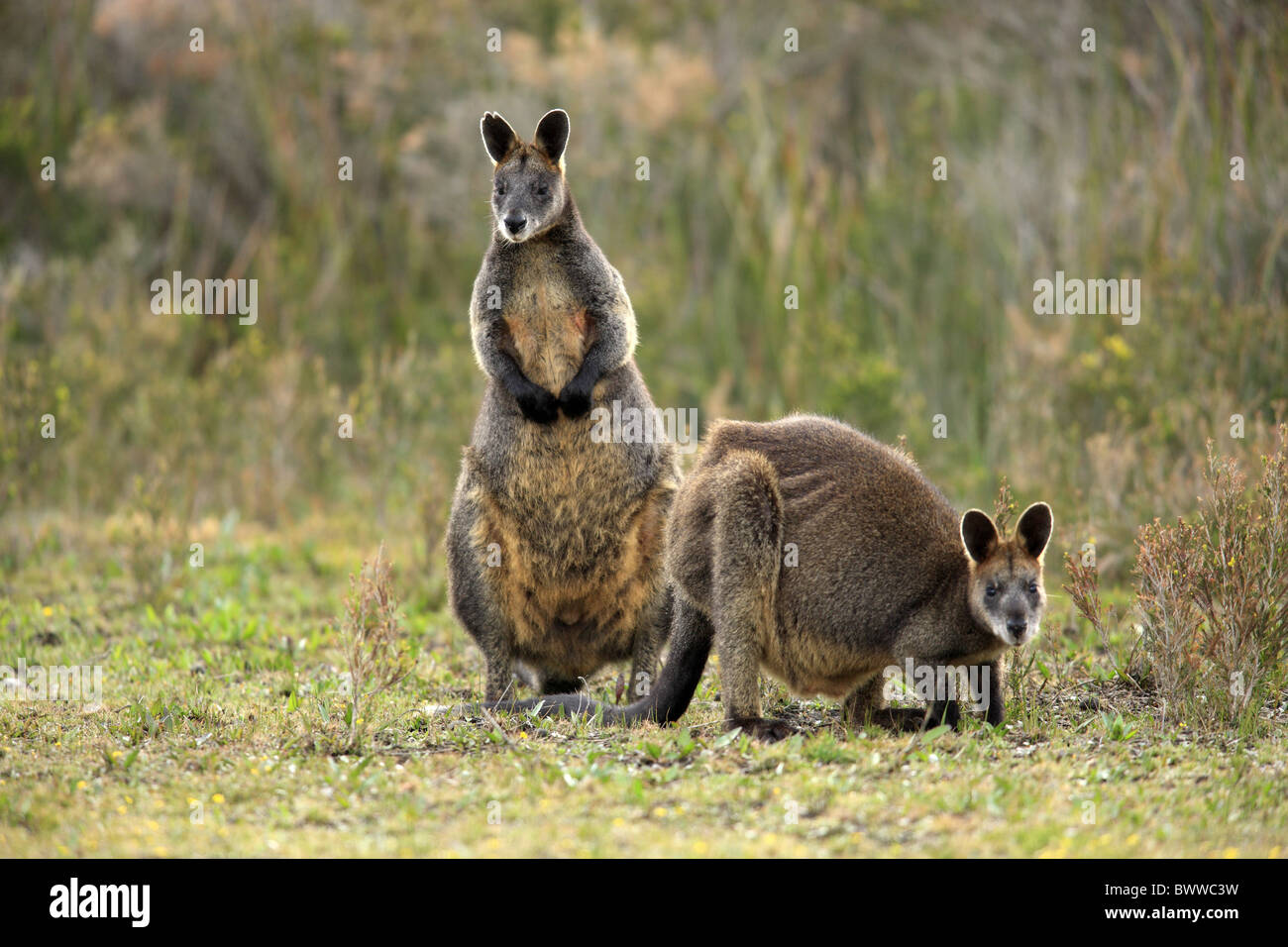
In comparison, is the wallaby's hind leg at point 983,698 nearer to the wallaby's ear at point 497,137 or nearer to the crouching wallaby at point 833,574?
the crouching wallaby at point 833,574

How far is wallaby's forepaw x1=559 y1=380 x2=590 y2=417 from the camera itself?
6.37 m

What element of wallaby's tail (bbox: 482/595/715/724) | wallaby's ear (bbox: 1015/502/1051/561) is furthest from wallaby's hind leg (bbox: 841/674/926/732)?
wallaby's ear (bbox: 1015/502/1051/561)

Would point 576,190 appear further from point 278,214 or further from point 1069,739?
point 1069,739

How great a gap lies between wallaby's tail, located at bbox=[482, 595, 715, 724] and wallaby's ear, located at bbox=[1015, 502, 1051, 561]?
1.27 metres

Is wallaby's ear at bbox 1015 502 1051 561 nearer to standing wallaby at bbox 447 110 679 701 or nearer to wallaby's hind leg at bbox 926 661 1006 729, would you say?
wallaby's hind leg at bbox 926 661 1006 729

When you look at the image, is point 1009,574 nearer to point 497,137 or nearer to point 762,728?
point 762,728

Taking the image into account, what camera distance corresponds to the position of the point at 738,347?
11.6 m

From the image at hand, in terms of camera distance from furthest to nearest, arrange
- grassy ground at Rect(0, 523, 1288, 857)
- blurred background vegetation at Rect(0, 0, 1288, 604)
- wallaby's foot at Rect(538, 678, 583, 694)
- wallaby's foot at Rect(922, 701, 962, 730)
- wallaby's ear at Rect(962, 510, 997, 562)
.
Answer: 1. blurred background vegetation at Rect(0, 0, 1288, 604)
2. wallaby's foot at Rect(538, 678, 583, 694)
3. wallaby's foot at Rect(922, 701, 962, 730)
4. wallaby's ear at Rect(962, 510, 997, 562)
5. grassy ground at Rect(0, 523, 1288, 857)

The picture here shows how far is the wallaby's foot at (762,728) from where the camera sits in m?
5.43

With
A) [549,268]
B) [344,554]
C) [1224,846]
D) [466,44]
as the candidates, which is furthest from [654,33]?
[1224,846]

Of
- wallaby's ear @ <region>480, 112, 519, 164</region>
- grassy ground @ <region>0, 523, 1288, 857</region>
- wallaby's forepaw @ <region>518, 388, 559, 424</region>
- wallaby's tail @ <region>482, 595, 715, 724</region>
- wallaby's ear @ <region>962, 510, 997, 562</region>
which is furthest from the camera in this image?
wallaby's ear @ <region>480, 112, 519, 164</region>

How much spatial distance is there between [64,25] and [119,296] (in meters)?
3.81

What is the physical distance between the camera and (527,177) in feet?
20.9

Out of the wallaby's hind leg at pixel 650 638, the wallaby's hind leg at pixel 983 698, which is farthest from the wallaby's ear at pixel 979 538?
the wallaby's hind leg at pixel 650 638
